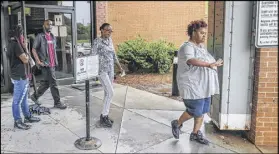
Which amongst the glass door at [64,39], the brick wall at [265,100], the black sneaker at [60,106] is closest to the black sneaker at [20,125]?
the black sneaker at [60,106]

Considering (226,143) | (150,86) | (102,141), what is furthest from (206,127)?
(150,86)

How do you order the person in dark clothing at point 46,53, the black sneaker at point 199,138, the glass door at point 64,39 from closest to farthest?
the black sneaker at point 199,138 < the person in dark clothing at point 46,53 < the glass door at point 64,39

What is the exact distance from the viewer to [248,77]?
420 cm

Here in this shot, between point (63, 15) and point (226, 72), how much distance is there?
17.6ft

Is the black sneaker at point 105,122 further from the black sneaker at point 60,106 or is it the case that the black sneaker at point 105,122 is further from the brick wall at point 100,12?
the brick wall at point 100,12

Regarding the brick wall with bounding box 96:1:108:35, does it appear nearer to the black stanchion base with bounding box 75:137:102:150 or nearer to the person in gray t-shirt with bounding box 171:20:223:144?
the black stanchion base with bounding box 75:137:102:150

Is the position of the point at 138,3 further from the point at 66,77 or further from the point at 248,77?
the point at 248,77

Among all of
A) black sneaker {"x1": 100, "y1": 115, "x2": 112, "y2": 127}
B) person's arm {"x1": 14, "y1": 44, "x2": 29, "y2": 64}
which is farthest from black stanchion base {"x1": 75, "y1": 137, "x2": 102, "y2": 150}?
person's arm {"x1": 14, "y1": 44, "x2": 29, "y2": 64}

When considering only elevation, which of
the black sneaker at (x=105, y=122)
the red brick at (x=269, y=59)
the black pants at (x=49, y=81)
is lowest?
the black sneaker at (x=105, y=122)

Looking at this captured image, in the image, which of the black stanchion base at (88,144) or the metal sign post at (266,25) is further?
the black stanchion base at (88,144)

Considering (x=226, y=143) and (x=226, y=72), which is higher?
(x=226, y=72)

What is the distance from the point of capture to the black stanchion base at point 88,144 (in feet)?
13.2

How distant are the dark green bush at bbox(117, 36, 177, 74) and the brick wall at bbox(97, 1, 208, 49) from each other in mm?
834

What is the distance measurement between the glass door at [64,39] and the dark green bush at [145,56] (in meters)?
2.32
